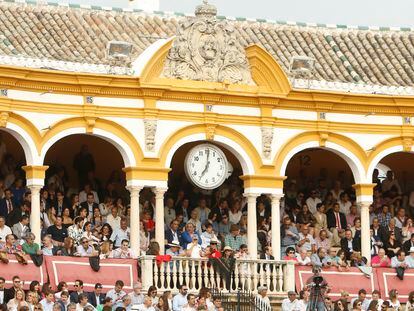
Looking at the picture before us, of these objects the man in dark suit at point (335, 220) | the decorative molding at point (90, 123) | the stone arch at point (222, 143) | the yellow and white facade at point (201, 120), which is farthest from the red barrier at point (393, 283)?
the decorative molding at point (90, 123)

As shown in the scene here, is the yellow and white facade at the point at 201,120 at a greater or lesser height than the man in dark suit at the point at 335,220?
greater

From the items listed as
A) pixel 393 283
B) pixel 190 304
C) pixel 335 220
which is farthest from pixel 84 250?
pixel 393 283

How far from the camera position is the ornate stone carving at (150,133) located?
5650 centimetres

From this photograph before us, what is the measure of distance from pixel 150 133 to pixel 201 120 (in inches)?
59.2

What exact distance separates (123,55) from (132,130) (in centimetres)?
192

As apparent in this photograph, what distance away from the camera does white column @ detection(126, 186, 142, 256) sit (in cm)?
5553

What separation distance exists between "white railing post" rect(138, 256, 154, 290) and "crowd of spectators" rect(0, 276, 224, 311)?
1.20ft

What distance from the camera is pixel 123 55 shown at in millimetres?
56406

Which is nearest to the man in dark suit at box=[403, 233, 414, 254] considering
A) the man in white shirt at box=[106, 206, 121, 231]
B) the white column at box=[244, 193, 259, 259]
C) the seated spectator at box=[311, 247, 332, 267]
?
the seated spectator at box=[311, 247, 332, 267]

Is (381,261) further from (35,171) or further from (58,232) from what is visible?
(35,171)

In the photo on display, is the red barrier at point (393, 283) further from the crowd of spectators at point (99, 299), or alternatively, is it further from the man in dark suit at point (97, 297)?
the man in dark suit at point (97, 297)

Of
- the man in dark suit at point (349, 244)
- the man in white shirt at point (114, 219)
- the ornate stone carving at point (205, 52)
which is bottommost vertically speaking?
the man in dark suit at point (349, 244)

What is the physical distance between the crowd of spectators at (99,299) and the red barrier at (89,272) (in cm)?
52

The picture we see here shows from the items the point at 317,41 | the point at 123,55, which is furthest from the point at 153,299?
the point at 317,41
